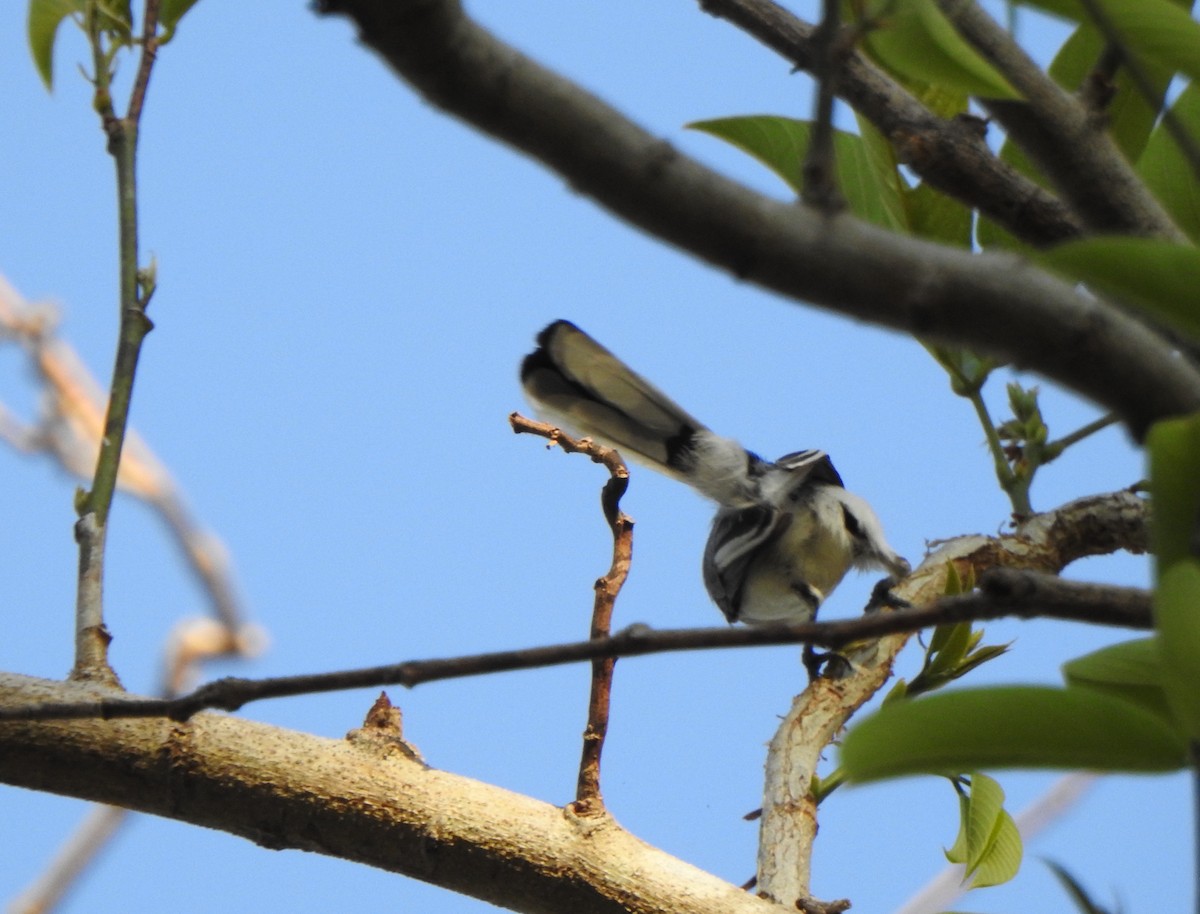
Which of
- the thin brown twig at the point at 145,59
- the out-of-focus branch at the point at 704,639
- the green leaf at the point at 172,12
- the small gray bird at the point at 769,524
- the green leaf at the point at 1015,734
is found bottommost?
the green leaf at the point at 1015,734

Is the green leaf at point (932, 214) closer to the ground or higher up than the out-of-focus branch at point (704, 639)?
higher up

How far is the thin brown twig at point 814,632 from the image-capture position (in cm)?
56

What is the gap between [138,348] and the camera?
1269 mm

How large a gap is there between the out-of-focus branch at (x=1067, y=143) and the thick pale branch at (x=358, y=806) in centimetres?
71

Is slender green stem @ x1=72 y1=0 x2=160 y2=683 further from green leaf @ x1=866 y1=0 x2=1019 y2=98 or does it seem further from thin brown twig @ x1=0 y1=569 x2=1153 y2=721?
green leaf @ x1=866 y1=0 x2=1019 y2=98

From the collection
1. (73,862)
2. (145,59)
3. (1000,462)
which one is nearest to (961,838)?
(1000,462)

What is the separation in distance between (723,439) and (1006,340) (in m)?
1.67

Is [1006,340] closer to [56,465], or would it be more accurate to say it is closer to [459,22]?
[459,22]

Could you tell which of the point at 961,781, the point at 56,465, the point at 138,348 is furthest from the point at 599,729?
the point at 56,465

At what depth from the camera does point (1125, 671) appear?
668 millimetres

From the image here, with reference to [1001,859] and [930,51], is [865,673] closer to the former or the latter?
[1001,859]

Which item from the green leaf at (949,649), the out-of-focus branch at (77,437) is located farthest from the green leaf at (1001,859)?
the out-of-focus branch at (77,437)

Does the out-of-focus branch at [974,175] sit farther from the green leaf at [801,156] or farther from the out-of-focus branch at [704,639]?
the out-of-focus branch at [704,639]

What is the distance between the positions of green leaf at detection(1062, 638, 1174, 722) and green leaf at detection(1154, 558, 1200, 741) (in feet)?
0.57
